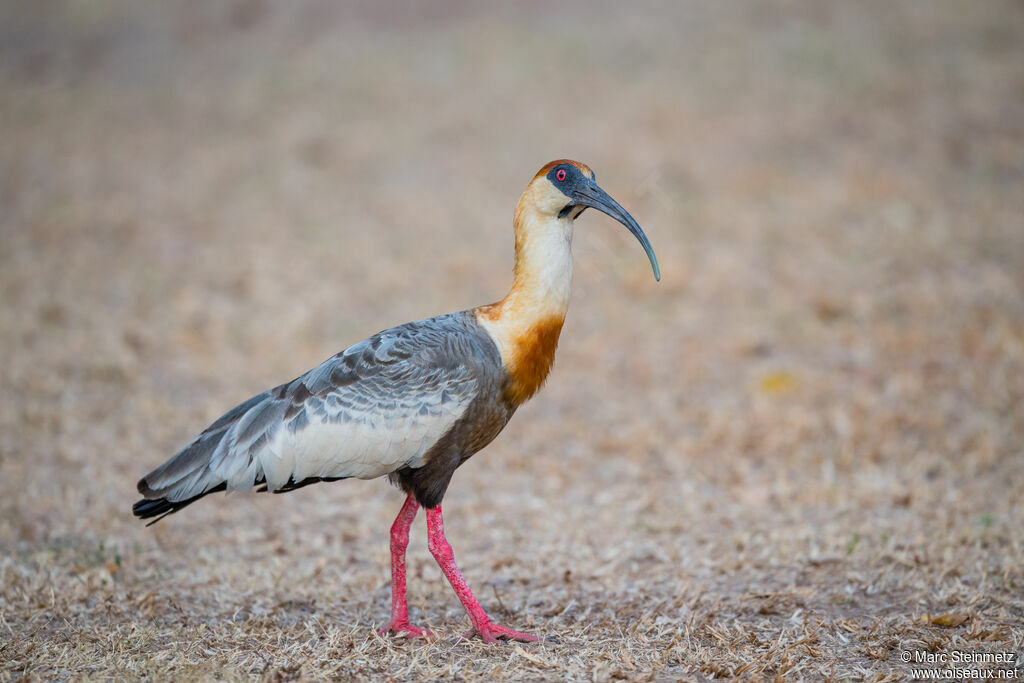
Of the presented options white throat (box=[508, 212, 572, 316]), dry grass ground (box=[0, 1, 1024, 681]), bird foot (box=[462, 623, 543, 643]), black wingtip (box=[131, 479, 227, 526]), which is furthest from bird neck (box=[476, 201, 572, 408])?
black wingtip (box=[131, 479, 227, 526])

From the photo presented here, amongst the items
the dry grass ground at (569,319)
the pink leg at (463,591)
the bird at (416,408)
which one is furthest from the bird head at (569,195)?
the dry grass ground at (569,319)

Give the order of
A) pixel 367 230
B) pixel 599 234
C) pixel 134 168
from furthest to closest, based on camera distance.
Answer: pixel 134 168, pixel 367 230, pixel 599 234

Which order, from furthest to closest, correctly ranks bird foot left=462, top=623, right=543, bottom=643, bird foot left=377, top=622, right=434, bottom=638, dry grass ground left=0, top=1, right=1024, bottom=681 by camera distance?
dry grass ground left=0, top=1, right=1024, bottom=681 → bird foot left=377, top=622, right=434, bottom=638 → bird foot left=462, top=623, right=543, bottom=643

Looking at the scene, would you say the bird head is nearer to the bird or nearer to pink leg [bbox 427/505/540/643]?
the bird

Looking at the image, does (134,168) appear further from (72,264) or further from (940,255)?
(940,255)

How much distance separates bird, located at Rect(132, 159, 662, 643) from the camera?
420 centimetres

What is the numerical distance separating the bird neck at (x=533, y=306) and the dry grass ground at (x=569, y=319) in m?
1.28

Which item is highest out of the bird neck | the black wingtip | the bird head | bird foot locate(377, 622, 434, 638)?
the bird head

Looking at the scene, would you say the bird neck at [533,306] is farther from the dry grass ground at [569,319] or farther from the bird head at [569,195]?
the dry grass ground at [569,319]

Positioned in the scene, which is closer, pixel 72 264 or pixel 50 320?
pixel 50 320

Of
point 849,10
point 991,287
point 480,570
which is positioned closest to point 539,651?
point 480,570

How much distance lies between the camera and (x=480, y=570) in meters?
5.59

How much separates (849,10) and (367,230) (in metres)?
11.4

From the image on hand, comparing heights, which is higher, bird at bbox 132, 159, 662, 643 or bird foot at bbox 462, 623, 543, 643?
bird at bbox 132, 159, 662, 643
